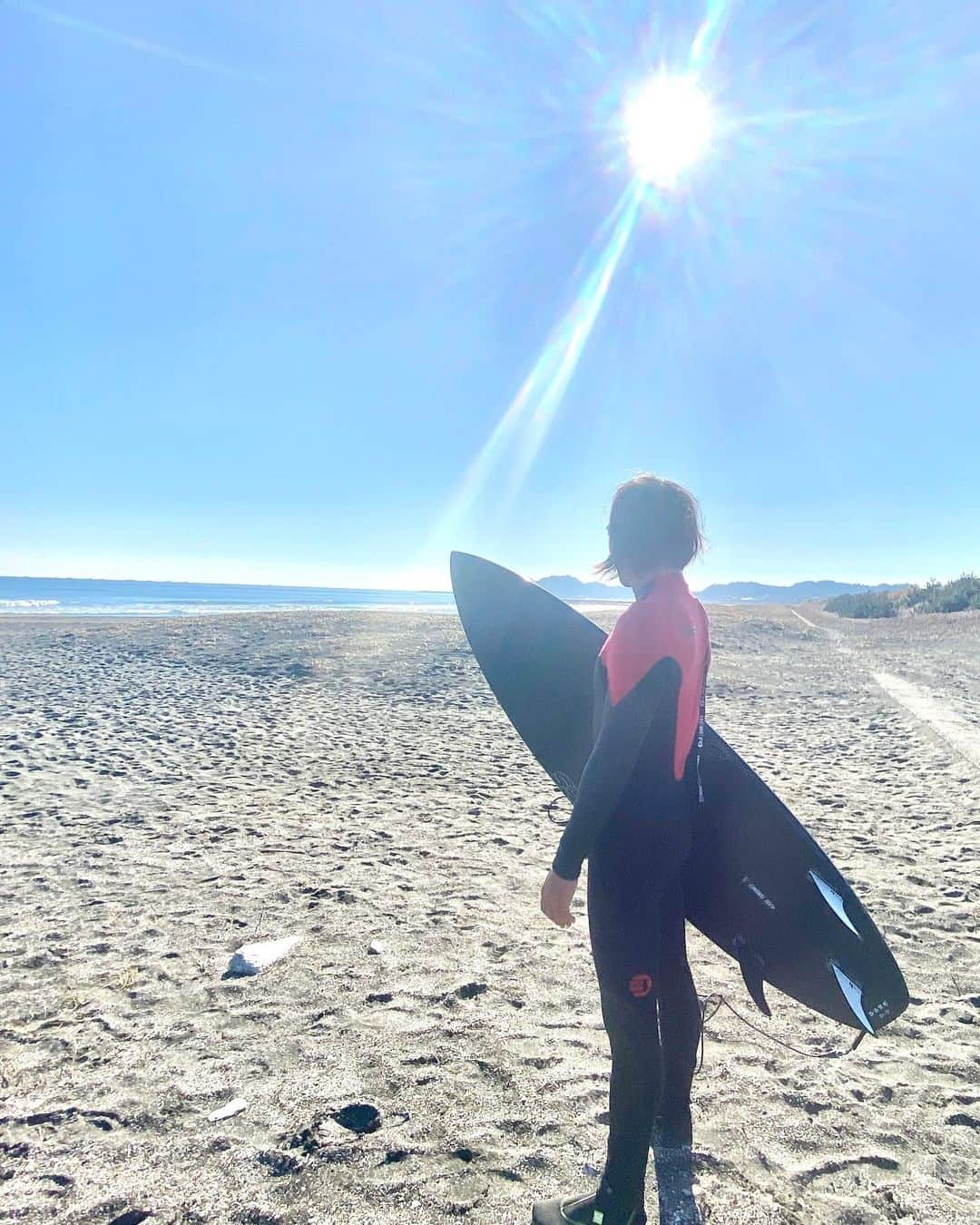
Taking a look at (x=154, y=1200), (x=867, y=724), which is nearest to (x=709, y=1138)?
(x=154, y=1200)

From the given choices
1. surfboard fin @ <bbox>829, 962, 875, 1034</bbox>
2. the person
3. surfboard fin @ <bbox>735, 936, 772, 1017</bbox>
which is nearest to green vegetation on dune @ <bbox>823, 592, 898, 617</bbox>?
surfboard fin @ <bbox>829, 962, 875, 1034</bbox>

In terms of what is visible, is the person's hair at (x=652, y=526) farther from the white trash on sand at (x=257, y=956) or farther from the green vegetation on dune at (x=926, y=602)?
the green vegetation on dune at (x=926, y=602)

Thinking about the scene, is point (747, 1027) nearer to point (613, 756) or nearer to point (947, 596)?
point (613, 756)

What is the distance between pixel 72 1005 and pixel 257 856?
74.1 inches

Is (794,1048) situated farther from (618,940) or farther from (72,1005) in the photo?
(72,1005)

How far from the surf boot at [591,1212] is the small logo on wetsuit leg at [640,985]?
0.62 metres

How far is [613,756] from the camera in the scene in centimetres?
198

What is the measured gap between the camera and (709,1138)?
2.51 meters

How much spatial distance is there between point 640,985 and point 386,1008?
173cm

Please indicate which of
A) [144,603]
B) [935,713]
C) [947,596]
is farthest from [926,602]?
[144,603]

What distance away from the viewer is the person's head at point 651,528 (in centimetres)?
219

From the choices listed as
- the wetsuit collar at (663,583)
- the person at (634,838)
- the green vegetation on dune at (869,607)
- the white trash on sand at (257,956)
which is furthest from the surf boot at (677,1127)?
the green vegetation on dune at (869,607)

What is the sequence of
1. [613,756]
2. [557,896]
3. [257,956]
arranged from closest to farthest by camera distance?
[613,756] → [557,896] → [257,956]

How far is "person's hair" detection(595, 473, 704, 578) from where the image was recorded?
219 centimetres
